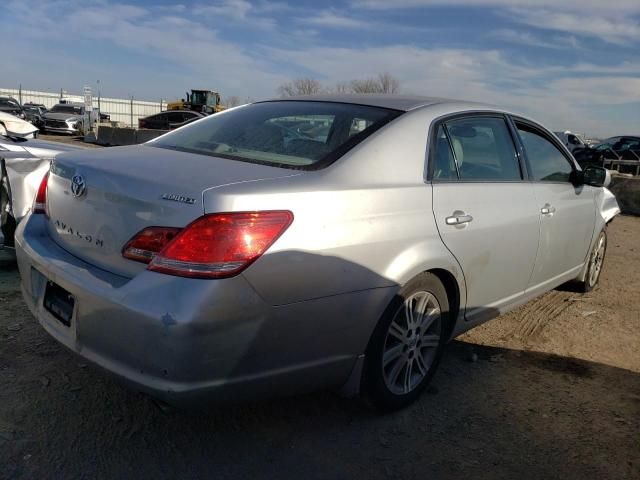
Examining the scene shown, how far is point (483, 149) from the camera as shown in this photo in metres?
3.48

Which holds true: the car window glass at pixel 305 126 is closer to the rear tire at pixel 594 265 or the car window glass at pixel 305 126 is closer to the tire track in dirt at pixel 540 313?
the tire track in dirt at pixel 540 313

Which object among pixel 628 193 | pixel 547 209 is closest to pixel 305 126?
pixel 547 209

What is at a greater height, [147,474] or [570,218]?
[570,218]

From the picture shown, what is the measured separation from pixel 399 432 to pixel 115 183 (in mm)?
1757

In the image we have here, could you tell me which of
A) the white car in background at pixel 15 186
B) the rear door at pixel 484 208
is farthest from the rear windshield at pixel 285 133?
the white car in background at pixel 15 186

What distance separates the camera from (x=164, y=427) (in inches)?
105

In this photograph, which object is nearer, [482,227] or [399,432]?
[399,432]

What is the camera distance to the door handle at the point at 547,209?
12.2 ft

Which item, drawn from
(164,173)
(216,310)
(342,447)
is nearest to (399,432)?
(342,447)

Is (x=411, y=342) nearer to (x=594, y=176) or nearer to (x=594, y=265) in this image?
(x=594, y=176)

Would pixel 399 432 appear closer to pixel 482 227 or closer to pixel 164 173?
pixel 482 227

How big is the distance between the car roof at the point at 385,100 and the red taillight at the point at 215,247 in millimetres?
1297

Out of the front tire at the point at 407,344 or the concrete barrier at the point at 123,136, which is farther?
the concrete barrier at the point at 123,136

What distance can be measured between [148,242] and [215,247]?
11.8 inches
